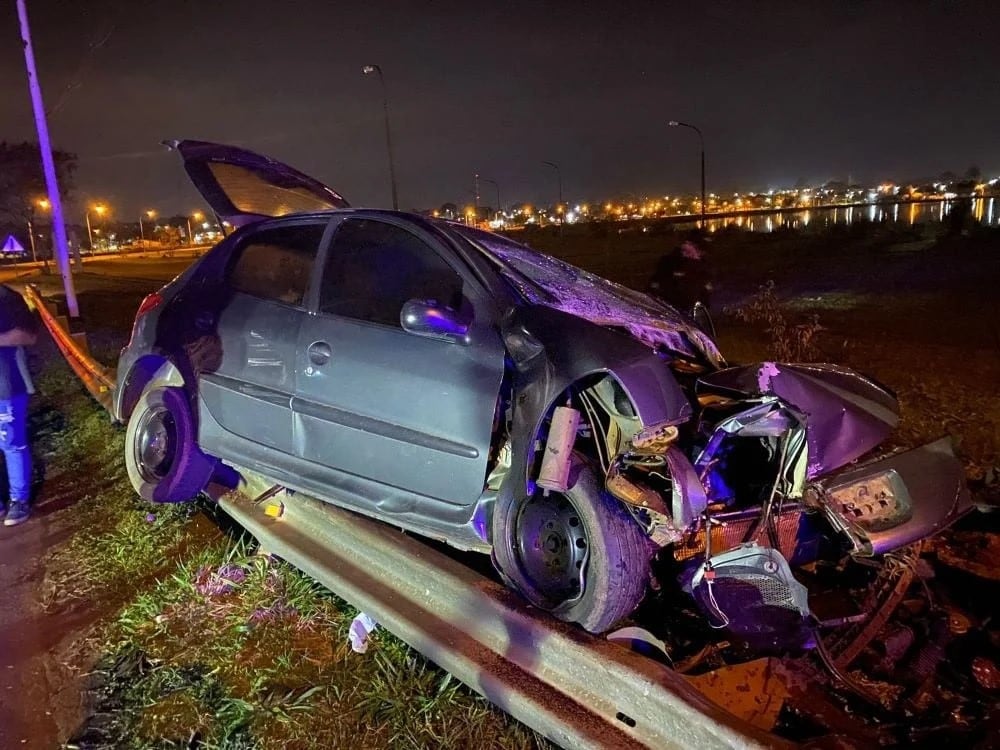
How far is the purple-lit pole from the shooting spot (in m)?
13.6

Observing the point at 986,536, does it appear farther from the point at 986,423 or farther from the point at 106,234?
the point at 106,234

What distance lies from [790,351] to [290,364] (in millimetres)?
6078

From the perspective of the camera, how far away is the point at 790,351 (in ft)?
26.6

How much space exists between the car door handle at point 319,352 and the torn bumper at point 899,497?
2.26m

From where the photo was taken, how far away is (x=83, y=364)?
793cm

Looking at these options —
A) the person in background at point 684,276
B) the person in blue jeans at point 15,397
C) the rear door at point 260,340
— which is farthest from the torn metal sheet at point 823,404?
the person in background at point 684,276

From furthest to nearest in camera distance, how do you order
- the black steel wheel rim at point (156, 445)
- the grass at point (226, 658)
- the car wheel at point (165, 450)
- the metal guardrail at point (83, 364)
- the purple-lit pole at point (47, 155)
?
the purple-lit pole at point (47, 155), the metal guardrail at point (83, 364), the black steel wheel rim at point (156, 445), the car wheel at point (165, 450), the grass at point (226, 658)

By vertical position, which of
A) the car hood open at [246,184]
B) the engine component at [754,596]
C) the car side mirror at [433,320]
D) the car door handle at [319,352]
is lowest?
the engine component at [754,596]

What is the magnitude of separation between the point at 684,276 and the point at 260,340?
216 inches

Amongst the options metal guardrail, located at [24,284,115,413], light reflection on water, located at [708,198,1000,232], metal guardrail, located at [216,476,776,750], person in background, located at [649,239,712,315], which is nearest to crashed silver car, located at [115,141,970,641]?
metal guardrail, located at [216,476,776,750]

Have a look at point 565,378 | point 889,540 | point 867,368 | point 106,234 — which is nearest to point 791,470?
point 889,540

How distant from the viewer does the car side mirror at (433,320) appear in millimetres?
3025

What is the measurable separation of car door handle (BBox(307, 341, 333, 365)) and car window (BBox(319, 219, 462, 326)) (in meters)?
0.17

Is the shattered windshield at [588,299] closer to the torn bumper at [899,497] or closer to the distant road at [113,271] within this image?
the torn bumper at [899,497]
